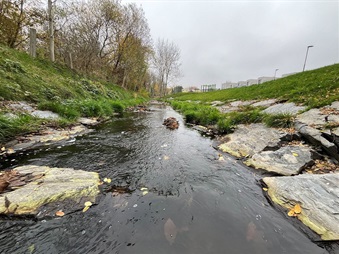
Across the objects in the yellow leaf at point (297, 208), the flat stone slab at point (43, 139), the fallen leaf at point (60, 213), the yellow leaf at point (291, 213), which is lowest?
the fallen leaf at point (60, 213)

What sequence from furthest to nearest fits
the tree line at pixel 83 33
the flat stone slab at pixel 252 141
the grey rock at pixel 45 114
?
the tree line at pixel 83 33, the grey rock at pixel 45 114, the flat stone slab at pixel 252 141

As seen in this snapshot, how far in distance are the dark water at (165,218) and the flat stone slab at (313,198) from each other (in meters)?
0.22

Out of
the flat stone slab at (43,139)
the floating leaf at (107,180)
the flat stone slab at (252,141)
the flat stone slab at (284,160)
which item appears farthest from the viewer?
the flat stone slab at (252,141)

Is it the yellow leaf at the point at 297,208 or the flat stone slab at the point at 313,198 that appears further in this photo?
the yellow leaf at the point at 297,208

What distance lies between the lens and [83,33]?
18234 millimetres

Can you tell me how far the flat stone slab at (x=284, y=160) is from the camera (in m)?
3.39

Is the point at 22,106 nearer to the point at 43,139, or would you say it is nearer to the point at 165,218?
the point at 43,139

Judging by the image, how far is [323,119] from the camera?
4.68 m

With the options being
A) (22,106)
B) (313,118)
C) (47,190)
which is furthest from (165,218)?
(22,106)

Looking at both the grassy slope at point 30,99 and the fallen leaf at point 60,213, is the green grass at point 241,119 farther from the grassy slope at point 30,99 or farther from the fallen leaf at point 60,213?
the fallen leaf at point 60,213

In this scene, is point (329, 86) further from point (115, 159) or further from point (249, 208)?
point (115, 159)

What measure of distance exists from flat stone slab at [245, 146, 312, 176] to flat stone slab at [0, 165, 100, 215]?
138 inches

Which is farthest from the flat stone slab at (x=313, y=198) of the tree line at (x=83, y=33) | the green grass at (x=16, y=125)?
the tree line at (x=83, y=33)

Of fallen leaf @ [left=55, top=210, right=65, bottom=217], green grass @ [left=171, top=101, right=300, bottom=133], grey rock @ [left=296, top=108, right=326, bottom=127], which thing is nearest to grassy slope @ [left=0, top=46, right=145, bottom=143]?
fallen leaf @ [left=55, top=210, right=65, bottom=217]
